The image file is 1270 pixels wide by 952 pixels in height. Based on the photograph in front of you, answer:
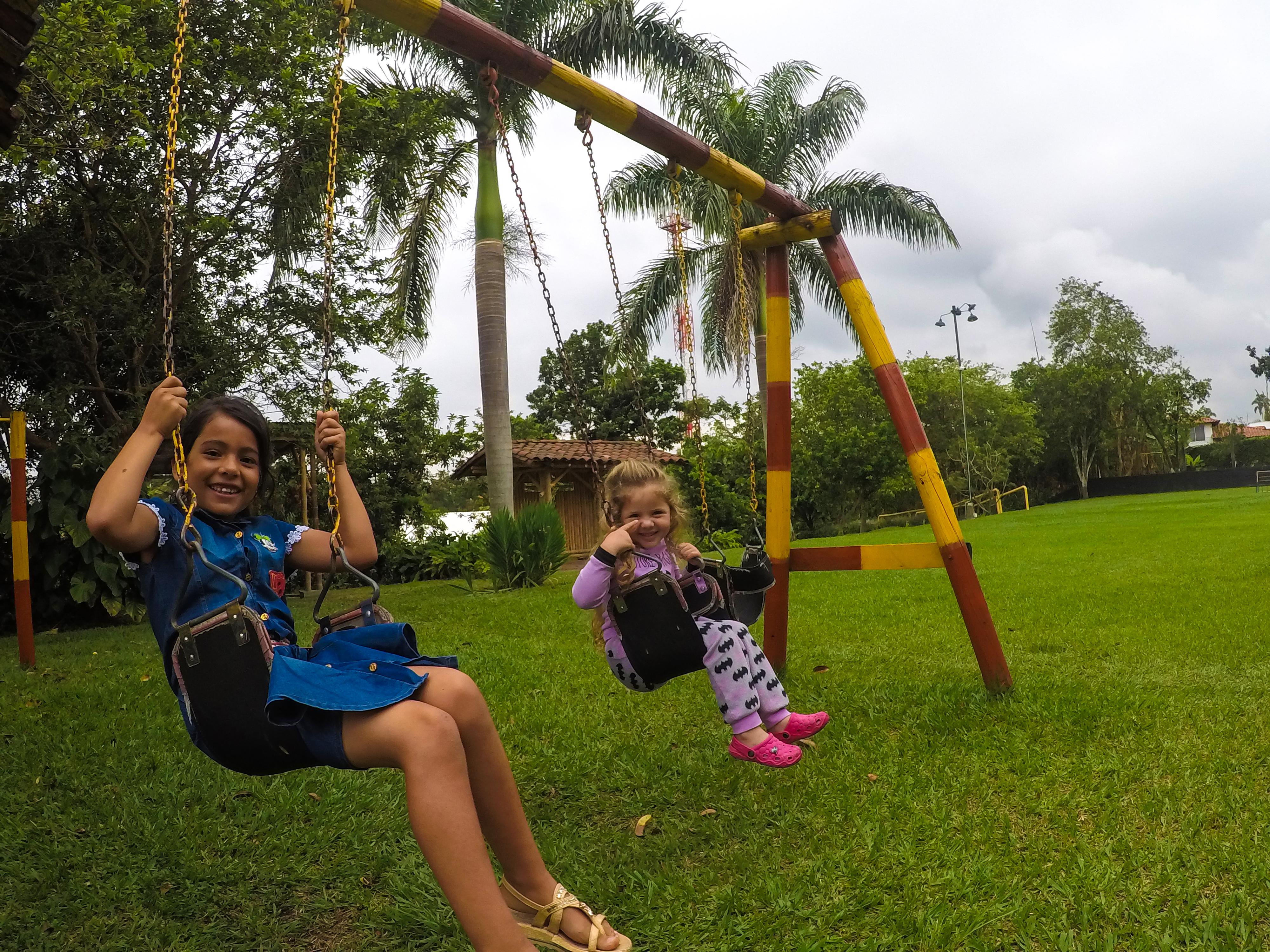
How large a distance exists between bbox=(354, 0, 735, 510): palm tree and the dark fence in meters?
37.9

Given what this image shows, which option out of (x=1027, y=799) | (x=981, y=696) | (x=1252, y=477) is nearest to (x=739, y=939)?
(x=1027, y=799)

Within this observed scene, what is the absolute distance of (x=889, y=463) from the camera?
26.2 metres

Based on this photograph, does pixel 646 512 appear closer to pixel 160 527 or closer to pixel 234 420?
pixel 234 420

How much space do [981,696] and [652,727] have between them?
146 centimetres

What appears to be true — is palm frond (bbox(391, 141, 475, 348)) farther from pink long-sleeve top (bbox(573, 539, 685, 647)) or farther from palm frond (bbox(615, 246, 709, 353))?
pink long-sleeve top (bbox(573, 539, 685, 647))

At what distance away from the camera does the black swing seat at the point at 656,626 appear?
2.90m

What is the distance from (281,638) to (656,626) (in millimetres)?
1131

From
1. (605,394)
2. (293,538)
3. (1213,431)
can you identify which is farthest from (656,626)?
(1213,431)

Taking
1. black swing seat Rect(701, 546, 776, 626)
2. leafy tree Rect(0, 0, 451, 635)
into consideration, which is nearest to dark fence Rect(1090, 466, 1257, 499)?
leafy tree Rect(0, 0, 451, 635)

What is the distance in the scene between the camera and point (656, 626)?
2.90 m

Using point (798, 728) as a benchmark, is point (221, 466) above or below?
above

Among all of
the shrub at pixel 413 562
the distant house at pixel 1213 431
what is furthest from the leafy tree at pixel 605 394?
the distant house at pixel 1213 431

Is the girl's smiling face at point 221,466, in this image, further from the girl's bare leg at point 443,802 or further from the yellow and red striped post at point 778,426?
the yellow and red striped post at point 778,426

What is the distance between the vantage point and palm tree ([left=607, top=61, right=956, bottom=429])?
1855 centimetres
